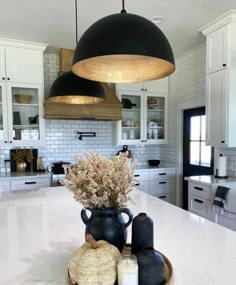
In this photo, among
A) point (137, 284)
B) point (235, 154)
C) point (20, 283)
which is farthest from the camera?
point (235, 154)

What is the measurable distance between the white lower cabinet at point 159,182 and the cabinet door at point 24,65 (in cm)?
219

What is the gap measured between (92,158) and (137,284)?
0.48 meters

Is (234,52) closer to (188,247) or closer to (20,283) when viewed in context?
(188,247)

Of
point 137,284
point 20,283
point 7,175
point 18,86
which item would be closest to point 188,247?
point 137,284

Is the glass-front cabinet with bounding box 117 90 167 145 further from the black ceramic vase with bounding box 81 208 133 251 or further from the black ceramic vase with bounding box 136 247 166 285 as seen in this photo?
the black ceramic vase with bounding box 136 247 166 285

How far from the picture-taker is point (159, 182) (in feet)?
14.1

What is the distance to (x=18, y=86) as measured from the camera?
3.63 metres

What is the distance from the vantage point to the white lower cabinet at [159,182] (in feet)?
13.7

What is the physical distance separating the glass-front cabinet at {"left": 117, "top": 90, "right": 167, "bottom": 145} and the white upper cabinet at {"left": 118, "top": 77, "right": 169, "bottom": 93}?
6 centimetres

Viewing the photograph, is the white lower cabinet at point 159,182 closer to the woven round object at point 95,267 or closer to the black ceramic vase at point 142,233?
the black ceramic vase at point 142,233

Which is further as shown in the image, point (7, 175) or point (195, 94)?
point (195, 94)

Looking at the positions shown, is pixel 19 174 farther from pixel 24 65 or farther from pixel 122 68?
pixel 122 68

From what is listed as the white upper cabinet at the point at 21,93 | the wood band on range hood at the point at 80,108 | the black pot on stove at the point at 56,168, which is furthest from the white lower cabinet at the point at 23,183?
the wood band on range hood at the point at 80,108

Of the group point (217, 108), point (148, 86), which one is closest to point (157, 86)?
point (148, 86)
